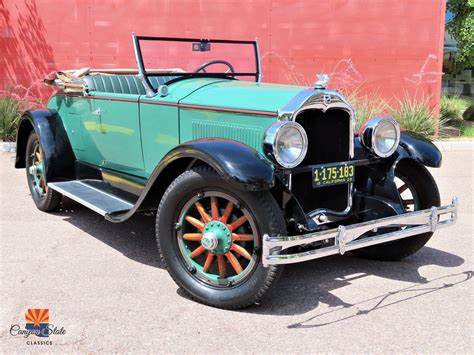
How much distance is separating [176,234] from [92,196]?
4.38 ft

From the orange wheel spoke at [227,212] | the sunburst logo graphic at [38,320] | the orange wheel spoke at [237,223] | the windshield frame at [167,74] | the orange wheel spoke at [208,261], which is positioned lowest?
the sunburst logo graphic at [38,320]

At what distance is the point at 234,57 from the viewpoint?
4.71 m

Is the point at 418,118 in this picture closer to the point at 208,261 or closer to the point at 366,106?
the point at 366,106

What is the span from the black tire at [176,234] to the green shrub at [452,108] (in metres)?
9.36

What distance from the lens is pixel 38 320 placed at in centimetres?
293

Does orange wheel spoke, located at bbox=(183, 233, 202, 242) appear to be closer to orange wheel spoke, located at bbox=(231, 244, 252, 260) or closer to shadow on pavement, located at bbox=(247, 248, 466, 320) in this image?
orange wheel spoke, located at bbox=(231, 244, 252, 260)

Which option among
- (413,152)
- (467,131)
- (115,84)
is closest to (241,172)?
(413,152)

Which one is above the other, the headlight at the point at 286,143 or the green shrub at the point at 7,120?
the headlight at the point at 286,143

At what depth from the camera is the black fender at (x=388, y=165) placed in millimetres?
3637

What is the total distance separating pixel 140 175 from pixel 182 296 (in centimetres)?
132

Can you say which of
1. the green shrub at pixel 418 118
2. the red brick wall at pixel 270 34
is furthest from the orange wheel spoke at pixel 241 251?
the red brick wall at pixel 270 34

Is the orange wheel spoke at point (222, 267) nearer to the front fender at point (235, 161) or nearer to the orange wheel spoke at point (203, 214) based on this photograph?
the orange wheel spoke at point (203, 214)

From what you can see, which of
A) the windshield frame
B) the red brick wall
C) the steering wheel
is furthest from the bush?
the steering wheel

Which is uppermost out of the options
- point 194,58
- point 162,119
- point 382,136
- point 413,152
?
point 194,58
